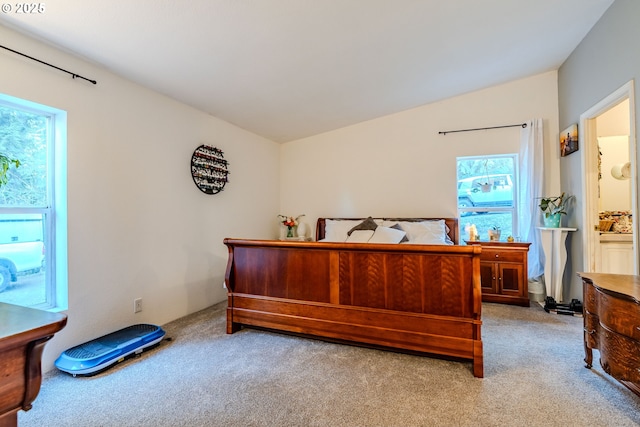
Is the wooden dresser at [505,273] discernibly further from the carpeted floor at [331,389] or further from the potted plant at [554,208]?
the carpeted floor at [331,389]

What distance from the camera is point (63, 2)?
177 cm

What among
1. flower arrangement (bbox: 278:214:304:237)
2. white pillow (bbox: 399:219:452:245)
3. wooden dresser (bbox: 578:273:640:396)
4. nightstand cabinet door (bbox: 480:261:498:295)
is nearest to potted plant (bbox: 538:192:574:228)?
nightstand cabinet door (bbox: 480:261:498:295)

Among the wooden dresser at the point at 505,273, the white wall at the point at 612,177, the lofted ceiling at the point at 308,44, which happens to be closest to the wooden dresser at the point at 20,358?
the lofted ceiling at the point at 308,44

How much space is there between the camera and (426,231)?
3932mm

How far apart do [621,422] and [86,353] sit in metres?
3.32

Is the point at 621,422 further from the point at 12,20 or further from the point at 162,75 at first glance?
the point at 12,20

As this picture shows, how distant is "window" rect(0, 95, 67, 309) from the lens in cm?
211

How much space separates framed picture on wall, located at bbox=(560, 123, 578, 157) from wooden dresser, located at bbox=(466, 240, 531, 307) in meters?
1.20

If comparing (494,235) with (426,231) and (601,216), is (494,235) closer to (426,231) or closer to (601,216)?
(426,231)

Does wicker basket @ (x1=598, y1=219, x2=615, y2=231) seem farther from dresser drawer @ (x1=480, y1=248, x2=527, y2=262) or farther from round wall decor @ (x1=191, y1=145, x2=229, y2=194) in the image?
round wall decor @ (x1=191, y1=145, x2=229, y2=194)

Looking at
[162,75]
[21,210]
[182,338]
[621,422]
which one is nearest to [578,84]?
[621,422]

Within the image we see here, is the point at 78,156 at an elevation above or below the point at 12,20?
below

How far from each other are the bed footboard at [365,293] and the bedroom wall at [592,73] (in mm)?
1937

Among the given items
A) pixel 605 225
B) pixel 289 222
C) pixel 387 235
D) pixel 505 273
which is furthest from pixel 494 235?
pixel 289 222
